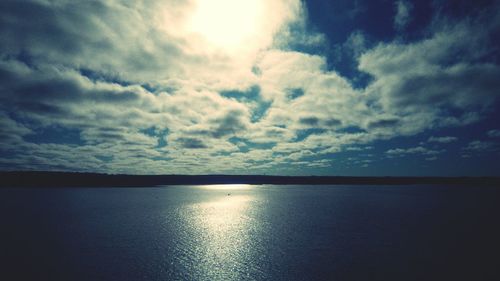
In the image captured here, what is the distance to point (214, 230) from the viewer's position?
47.7m

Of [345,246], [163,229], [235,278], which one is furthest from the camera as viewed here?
[163,229]

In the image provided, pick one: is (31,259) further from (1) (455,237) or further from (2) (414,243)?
(1) (455,237)

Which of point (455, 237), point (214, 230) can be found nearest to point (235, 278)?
point (214, 230)

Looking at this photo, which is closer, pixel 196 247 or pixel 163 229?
pixel 196 247

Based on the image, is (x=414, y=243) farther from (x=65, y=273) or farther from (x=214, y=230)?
(x=65, y=273)

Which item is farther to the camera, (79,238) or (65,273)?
(79,238)

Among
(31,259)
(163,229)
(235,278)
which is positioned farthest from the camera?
(163,229)

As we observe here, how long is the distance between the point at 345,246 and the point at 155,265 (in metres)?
24.9

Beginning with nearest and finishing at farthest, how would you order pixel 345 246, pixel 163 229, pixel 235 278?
1. pixel 235 278
2. pixel 345 246
3. pixel 163 229

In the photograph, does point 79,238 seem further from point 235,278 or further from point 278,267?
point 278,267

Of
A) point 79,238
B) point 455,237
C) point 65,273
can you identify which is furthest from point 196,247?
point 455,237

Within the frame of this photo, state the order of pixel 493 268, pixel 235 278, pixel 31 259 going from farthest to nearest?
pixel 31 259 < pixel 493 268 < pixel 235 278

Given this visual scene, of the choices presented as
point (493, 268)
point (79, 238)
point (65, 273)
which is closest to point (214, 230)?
point (79, 238)

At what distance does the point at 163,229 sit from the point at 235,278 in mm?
28325
